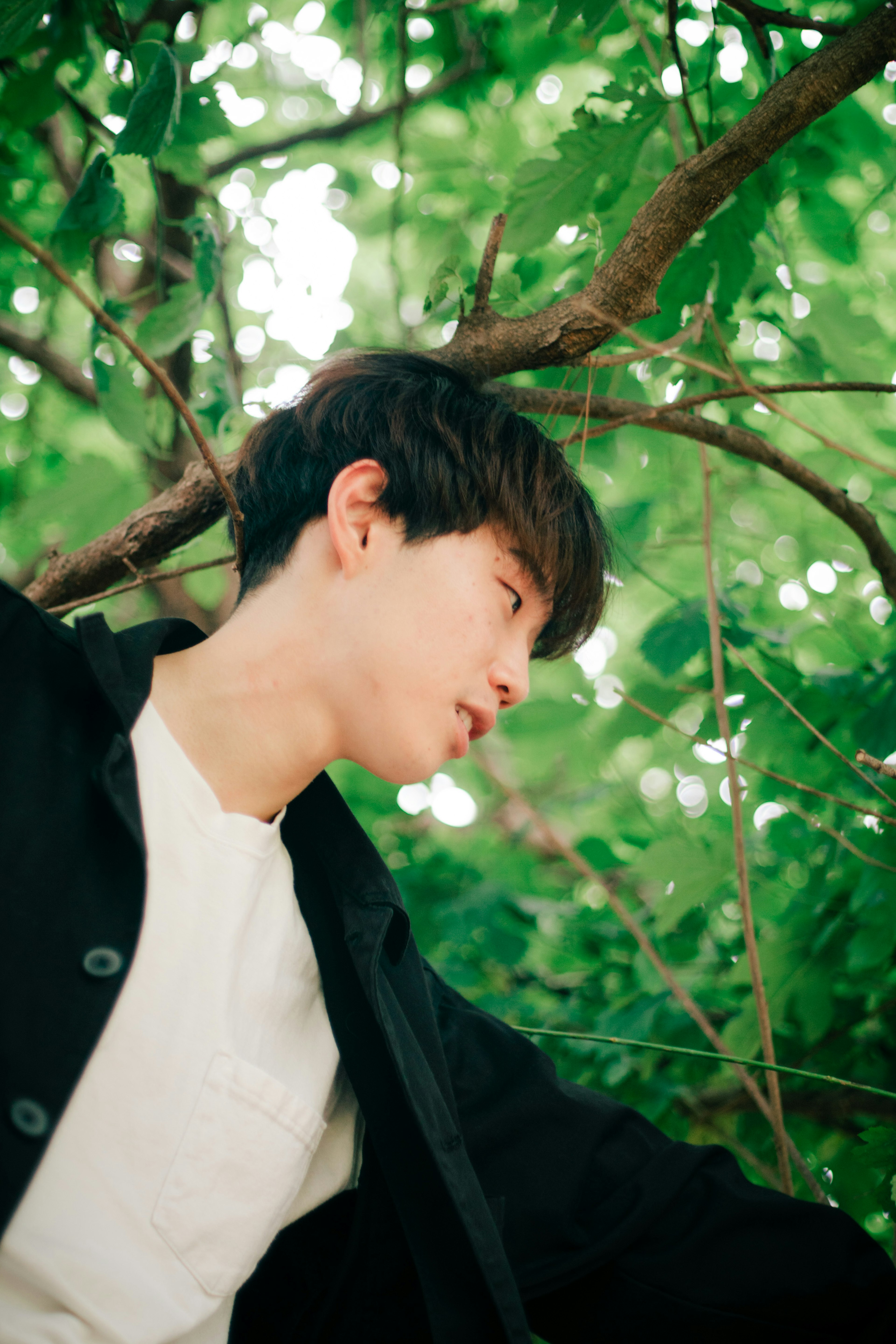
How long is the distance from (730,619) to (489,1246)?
1.12 m

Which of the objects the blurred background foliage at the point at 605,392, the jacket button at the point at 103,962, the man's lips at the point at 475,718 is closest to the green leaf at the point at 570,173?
the blurred background foliage at the point at 605,392

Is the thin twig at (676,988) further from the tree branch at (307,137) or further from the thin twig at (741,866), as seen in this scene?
the tree branch at (307,137)

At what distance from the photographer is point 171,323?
1315 millimetres

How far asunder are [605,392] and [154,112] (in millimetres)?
917

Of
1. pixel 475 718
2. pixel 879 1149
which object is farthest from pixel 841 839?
pixel 475 718

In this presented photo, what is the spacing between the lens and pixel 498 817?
5480mm

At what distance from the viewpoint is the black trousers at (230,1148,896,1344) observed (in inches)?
38.6

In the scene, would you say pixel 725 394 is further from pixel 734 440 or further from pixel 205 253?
pixel 205 253

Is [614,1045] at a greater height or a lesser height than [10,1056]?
lesser

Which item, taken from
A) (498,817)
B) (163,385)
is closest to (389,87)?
(163,385)

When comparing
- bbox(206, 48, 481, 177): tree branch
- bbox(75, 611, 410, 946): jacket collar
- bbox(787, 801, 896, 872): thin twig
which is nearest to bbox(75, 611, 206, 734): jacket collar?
bbox(75, 611, 410, 946): jacket collar

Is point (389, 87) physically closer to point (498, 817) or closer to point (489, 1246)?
point (489, 1246)

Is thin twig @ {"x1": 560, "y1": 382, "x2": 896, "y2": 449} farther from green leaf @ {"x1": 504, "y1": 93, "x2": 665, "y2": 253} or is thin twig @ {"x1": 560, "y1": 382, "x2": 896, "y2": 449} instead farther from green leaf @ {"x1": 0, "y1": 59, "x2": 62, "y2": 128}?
green leaf @ {"x1": 0, "y1": 59, "x2": 62, "y2": 128}

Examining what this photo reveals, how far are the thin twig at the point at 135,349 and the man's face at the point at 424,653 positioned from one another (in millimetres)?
194
